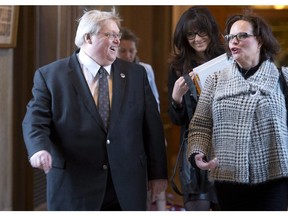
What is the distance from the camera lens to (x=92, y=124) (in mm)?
3117

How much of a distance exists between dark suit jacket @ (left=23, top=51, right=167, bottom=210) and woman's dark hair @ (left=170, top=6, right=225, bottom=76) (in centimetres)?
45

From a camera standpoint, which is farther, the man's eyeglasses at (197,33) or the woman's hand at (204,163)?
the man's eyeglasses at (197,33)

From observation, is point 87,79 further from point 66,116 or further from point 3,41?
point 3,41

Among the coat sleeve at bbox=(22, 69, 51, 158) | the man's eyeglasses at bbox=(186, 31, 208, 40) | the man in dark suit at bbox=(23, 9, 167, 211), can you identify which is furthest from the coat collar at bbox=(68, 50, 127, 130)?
the man's eyeglasses at bbox=(186, 31, 208, 40)

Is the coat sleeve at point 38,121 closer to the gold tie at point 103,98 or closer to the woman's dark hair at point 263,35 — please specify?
the gold tie at point 103,98

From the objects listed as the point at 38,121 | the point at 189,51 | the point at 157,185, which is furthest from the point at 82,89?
the point at 189,51

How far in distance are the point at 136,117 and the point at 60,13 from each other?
6.44 feet

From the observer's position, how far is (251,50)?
9.91 ft

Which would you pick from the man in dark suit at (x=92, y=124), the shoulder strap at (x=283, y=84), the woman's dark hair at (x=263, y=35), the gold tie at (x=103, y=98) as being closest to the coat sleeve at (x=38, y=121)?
the man in dark suit at (x=92, y=124)

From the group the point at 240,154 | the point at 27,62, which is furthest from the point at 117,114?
the point at 27,62

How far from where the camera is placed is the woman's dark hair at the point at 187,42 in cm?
361

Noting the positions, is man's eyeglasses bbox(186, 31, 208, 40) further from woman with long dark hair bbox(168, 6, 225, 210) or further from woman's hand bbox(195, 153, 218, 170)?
woman's hand bbox(195, 153, 218, 170)

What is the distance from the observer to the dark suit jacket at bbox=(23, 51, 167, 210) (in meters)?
3.11

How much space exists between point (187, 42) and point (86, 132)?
93 centimetres
